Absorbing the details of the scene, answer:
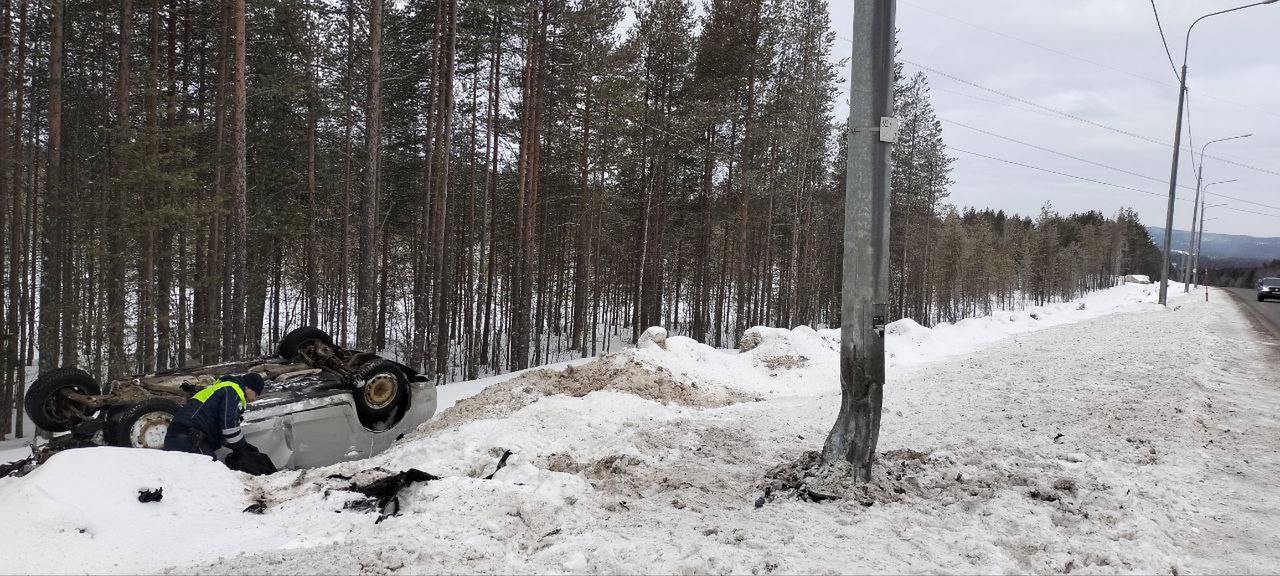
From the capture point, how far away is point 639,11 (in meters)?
23.6

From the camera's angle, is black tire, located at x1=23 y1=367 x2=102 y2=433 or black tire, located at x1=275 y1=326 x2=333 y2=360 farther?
black tire, located at x1=275 y1=326 x2=333 y2=360

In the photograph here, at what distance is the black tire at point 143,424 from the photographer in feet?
19.4

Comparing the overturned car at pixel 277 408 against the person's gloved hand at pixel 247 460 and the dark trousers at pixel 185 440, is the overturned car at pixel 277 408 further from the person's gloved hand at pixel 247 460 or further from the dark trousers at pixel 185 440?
the dark trousers at pixel 185 440

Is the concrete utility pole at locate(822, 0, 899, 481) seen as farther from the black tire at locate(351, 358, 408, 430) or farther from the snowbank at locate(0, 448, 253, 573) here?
the black tire at locate(351, 358, 408, 430)

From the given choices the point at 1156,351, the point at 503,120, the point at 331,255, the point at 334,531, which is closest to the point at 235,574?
the point at 334,531

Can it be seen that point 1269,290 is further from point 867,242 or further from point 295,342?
point 295,342

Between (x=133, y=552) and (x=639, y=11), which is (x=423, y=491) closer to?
(x=133, y=552)

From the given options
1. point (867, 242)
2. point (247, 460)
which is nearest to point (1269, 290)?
point (867, 242)

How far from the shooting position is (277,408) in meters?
6.67

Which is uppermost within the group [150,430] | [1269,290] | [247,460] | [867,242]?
[867,242]

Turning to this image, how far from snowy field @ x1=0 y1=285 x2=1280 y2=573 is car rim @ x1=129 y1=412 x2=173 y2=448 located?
1.64 meters

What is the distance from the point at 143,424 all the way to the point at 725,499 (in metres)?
5.53

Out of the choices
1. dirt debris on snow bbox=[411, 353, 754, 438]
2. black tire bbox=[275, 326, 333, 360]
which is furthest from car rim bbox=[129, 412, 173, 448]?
black tire bbox=[275, 326, 333, 360]

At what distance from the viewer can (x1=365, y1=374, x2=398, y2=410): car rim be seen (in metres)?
7.67
